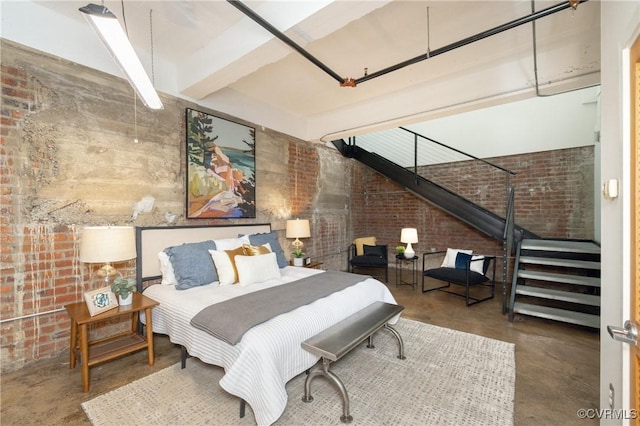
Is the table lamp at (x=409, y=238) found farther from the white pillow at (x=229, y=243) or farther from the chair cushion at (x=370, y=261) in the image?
the white pillow at (x=229, y=243)

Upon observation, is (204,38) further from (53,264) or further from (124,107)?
(53,264)

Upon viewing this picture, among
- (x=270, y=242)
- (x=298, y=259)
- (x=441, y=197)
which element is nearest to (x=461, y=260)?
(x=441, y=197)

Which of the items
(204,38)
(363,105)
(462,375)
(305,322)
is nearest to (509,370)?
(462,375)

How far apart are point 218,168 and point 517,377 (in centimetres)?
384

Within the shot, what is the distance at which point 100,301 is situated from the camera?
7.16ft

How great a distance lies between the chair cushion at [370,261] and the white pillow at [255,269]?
→ 2.50 metres

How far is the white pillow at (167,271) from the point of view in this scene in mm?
2811

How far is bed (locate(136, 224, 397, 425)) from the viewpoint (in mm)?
1626

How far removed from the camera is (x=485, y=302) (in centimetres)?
410

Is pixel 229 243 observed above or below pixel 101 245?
below

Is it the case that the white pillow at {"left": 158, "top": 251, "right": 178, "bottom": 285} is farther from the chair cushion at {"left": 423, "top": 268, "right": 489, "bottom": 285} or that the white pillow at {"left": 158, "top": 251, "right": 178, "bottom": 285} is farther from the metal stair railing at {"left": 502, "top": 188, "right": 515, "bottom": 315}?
the metal stair railing at {"left": 502, "top": 188, "right": 515, "bottom": 315}

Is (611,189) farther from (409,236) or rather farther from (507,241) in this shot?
(409,236)

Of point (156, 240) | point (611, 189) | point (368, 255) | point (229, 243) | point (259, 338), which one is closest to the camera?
point (611, 189)

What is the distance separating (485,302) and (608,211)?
3155mm
